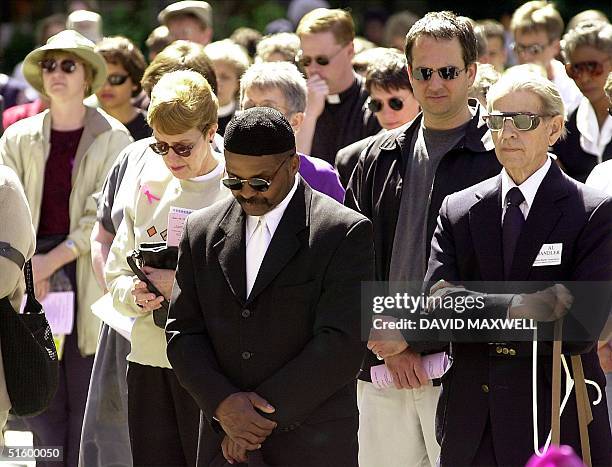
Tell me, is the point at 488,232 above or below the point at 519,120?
below

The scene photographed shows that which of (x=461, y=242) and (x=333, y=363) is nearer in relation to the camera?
(x=333, y=363)

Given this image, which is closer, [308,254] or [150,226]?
[308,254]

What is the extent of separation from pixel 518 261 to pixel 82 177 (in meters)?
3.03

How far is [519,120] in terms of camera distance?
4438 millimetres

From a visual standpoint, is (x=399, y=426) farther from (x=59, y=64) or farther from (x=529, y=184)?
(x=59, y=64)

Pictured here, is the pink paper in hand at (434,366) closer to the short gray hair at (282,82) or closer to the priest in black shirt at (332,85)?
the short gray hair at (282,82)

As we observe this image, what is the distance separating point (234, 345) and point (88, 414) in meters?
1.57

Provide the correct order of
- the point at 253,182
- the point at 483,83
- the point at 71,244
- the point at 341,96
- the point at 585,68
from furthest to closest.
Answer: the point at 341,96 < the point at 585,68 < the point at 71,244 < the point at 483,83 < the point at 253,182

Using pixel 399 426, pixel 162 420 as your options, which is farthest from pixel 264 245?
pixel 399 426

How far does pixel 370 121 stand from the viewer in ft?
23.8

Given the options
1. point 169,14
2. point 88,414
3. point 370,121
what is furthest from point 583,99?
point 169,14

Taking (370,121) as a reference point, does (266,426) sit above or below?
below

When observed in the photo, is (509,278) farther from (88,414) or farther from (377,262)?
(88,414)

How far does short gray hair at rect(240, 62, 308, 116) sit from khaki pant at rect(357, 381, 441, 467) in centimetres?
136
